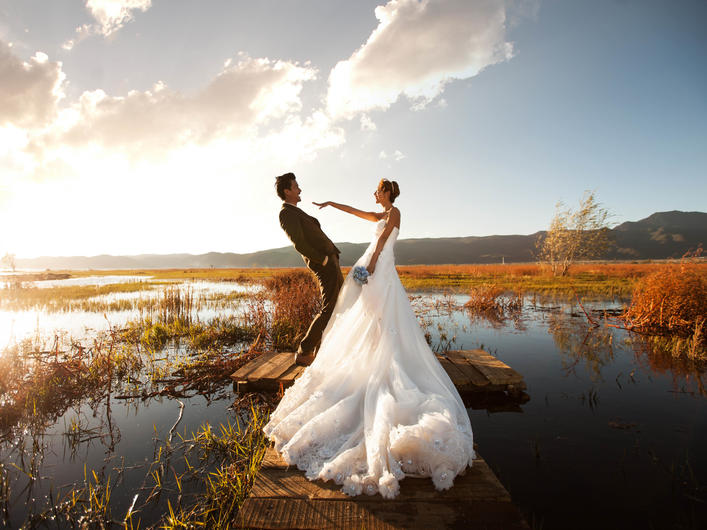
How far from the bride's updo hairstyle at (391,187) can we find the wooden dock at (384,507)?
3449mm

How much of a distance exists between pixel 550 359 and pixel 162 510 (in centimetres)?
713

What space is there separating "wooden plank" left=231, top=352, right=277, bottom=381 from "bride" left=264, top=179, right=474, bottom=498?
1850 millimetres

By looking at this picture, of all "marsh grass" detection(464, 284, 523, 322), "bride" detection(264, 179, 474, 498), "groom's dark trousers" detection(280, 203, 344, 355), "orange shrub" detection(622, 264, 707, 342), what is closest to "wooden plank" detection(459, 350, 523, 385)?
"bride" detection(264, 179, 474, 498)

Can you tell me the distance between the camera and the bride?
242 cm

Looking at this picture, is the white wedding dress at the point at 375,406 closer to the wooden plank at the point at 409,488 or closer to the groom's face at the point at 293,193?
the wooden plank at the point at 409,488

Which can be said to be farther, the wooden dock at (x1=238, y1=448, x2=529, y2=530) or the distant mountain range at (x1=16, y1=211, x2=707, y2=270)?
the distant mountain range at (x1=16, y1=211, x2=707, y2=270)

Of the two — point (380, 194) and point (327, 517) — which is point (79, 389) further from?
point (380, 194)

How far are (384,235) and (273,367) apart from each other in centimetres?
305

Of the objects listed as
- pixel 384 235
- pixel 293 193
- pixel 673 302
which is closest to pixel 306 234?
pixel 293 193

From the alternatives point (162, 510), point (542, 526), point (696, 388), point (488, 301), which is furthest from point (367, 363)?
point (488, 301)

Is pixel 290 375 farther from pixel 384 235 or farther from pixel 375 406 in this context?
pixel 384 235

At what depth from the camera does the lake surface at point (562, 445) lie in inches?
112

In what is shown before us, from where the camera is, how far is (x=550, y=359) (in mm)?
6809

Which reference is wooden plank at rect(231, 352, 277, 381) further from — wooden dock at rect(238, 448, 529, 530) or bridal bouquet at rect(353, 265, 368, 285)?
wooden dock at rect(238, 448, 529, 530)
